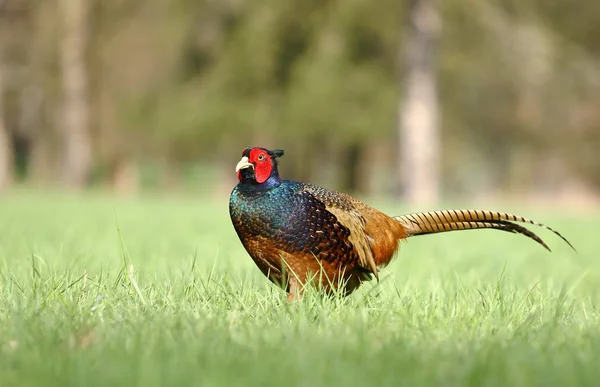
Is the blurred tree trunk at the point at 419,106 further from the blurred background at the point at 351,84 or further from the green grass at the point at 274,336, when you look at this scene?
the green grass at the point at 274,336

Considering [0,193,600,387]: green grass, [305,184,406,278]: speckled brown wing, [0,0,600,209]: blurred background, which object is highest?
[0,0,600,209]: blurred background

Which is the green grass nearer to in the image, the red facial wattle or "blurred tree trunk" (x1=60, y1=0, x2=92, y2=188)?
the red facial wattle

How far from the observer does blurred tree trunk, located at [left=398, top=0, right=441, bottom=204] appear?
49.3 feet

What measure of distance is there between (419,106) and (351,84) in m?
5.62

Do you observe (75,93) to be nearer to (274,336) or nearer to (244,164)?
(244,164)

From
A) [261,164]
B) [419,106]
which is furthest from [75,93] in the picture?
[261,164]

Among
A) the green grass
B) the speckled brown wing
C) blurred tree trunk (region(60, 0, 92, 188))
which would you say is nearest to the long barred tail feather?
the speckled brown wing

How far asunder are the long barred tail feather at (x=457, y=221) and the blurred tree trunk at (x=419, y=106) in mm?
11094

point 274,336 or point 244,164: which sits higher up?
point 244,164

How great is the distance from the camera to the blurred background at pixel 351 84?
62.7 ft

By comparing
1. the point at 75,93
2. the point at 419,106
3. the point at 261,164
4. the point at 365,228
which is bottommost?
the point at 365,228

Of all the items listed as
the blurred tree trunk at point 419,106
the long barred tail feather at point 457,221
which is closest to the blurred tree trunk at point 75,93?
the blurred tree trunk at point 419,106

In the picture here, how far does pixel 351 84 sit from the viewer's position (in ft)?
67.5

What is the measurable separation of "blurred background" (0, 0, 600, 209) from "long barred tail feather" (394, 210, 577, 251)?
11103mm
